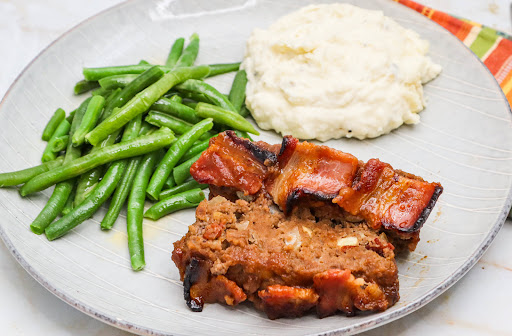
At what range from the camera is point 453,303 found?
16.4 feet

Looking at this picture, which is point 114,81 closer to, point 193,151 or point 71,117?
point 71,117

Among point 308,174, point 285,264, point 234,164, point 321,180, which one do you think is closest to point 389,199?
point 321,180

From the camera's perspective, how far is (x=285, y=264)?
4.31m

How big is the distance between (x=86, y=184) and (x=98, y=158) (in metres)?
0.32

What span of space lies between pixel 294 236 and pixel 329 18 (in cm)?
324

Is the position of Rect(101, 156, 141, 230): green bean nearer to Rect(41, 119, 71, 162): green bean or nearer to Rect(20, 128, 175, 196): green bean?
Rect(20, 128, 175, 196): green bean

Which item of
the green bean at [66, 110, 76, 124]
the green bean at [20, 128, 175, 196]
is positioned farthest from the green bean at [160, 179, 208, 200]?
the green bean at [66, 110, 76, 124]

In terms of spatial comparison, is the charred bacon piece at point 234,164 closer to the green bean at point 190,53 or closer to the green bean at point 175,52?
the green bean at point 190,53

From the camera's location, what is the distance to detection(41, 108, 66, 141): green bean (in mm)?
6102

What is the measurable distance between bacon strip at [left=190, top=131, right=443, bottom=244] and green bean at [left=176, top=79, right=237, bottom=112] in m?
1.24

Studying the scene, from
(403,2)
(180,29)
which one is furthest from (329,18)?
(180,29)

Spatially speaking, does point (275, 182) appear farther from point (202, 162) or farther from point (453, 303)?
point (453, 303)

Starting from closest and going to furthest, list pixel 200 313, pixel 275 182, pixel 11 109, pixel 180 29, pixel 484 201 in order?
pixel 200 313
pixel 275 182
pixel 484 201
pixel 11 109
pixel 180 29

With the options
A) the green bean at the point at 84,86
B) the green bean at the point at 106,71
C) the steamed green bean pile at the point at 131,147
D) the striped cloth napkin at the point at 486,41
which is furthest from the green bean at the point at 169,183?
the striped cloth napkin at the point at 486,41
